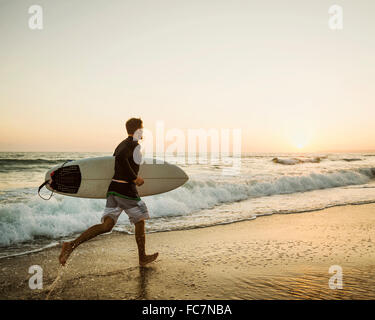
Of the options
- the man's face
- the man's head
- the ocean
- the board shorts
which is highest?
the man's head

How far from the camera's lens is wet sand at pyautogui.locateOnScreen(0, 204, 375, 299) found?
3145 mm

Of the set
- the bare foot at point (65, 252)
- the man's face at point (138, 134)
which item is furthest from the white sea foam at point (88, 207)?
the man's face at point (138, 134)

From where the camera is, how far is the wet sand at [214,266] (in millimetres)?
3145

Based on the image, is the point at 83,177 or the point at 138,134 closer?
the point at 138,134

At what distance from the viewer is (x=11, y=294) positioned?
3150 mm

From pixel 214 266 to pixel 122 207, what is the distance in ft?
4.69

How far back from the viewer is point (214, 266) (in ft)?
12.8

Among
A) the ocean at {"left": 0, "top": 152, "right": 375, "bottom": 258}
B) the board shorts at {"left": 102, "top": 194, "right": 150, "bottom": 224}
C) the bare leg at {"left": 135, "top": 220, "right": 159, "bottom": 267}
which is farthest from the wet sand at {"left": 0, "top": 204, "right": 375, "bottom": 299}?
the ocean at {"left": 0, "top": 152, "right": 375, "bottom": 258}

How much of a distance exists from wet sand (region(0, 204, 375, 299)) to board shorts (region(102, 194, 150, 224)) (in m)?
0.69

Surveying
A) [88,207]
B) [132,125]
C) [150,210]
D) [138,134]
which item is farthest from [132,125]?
[88,207]

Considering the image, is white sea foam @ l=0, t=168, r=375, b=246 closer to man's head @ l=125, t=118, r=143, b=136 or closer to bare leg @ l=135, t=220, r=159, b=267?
bare leg @ l=135, t=220, r=159, b=267

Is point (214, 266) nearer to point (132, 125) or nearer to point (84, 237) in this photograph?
point (84, 237)
